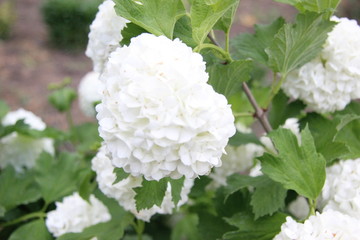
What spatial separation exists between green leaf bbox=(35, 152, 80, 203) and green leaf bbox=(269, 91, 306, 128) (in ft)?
1.94

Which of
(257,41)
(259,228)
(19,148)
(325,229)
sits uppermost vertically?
(257,41)

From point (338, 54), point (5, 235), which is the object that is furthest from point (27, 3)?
point (338, 54)

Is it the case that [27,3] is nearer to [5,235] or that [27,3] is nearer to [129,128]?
[5,235]

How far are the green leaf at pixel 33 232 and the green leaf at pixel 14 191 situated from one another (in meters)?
0.08

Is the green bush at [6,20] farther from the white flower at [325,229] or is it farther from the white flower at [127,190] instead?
the white flower at [325,229]

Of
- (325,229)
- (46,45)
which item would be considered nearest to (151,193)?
(325,229)

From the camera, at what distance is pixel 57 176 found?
1.50 meters

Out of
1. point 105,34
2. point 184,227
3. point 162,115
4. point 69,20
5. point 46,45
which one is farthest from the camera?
point 46,45

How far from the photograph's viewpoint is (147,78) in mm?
777

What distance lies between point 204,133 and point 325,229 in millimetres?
279

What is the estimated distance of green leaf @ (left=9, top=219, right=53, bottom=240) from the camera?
136 centimetres

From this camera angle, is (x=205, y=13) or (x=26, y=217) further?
(x=26, y=217)

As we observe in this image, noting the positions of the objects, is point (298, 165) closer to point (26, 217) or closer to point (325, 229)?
point (325, 229)

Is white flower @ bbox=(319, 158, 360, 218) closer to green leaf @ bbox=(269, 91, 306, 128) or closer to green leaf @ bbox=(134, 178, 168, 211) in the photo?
green leaf @ bbox=(269, 91, 306, 128)
